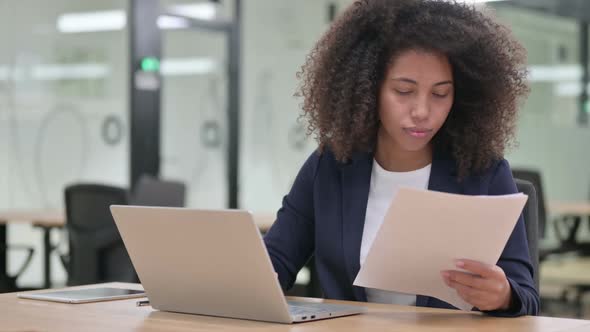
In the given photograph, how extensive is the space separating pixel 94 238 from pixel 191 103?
2401mm

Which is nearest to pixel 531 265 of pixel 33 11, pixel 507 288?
pixel 507 288

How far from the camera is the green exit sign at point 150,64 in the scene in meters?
6.08

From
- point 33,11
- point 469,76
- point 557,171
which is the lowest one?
point 557,171

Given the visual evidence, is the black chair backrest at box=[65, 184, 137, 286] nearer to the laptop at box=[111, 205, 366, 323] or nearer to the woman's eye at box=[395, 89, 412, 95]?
the woman's eye at box=[395, 89, 412, 95]

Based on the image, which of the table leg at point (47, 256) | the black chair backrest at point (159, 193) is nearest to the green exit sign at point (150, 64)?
the table leg at point (47, 256)

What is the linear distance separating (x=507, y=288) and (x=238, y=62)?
17.4ft

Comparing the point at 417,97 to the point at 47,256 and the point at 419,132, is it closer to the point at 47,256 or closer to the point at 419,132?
the point at 419,132

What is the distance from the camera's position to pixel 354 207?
6.53 feet

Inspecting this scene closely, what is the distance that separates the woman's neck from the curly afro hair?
0.09 ft

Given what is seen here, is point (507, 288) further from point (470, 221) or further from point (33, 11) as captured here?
point (33, 11)

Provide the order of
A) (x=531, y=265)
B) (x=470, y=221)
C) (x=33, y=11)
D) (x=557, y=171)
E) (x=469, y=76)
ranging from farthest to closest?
(x=557, y=171), (x=33, y=11), (x=469, y=76), (x=531, y=265), (x=470, y=221)

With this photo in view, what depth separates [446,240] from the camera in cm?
150

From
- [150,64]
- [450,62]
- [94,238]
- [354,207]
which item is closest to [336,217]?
[354,207]

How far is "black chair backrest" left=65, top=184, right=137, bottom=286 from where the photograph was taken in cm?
420
